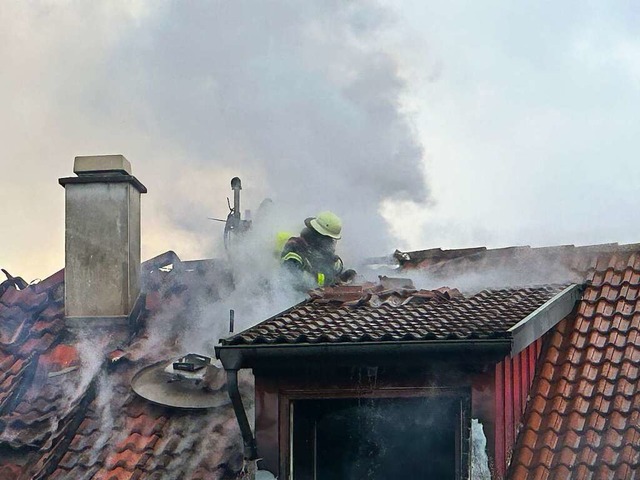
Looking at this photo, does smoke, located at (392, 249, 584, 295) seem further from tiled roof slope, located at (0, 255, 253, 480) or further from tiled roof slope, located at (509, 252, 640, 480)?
tiled roof slope, located at (0, 255, 253, 480)

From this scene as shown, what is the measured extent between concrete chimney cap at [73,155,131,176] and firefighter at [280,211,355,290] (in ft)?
7.47

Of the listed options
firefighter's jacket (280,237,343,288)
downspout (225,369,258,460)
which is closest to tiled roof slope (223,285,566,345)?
downspout (225,369,258,460)

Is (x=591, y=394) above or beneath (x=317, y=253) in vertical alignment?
beneath

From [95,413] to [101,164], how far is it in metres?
3.35

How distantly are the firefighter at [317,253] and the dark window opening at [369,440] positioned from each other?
10.5ft

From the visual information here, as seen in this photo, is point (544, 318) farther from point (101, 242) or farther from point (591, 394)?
point (101, 242)

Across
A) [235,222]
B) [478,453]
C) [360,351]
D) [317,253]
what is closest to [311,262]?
[317,253]

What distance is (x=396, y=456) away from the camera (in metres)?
7.90

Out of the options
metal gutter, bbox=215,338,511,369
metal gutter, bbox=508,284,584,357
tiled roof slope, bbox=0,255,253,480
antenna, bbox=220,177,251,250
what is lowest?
tiled roof slope, bbox=0,255,253,480

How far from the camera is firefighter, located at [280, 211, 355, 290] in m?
11.0

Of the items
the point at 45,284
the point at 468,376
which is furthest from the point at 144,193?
the point at 468,376

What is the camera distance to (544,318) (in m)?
8.12

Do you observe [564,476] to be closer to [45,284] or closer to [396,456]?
[396,456]

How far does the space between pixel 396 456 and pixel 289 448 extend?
3.17 feet
